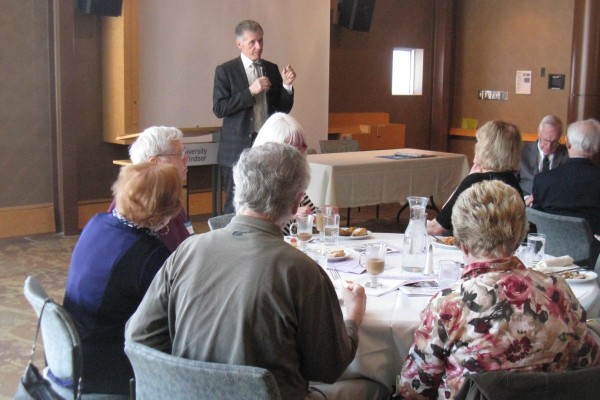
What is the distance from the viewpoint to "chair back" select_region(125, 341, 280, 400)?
65.1 inches

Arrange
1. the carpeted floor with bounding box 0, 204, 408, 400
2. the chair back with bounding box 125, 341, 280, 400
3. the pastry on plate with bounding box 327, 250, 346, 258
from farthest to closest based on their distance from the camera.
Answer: the carpeted floor with bounding box 0, 204, 408, 400, the pastry on plate with bounding box 327, 250, 346, 258, the chair back with bounding box 125, 341, 280, 400

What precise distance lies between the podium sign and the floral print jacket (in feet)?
16.7

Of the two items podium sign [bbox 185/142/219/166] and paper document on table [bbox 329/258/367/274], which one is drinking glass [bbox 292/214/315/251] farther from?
podium sign [bbox 185/142/219/166]

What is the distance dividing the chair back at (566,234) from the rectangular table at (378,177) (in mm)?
2303

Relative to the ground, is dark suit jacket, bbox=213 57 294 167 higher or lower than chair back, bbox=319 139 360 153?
higher

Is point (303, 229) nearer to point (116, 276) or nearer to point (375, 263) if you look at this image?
point (375, 263)

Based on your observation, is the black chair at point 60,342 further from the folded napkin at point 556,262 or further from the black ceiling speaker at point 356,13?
the black ceiling speaker at point 356,13

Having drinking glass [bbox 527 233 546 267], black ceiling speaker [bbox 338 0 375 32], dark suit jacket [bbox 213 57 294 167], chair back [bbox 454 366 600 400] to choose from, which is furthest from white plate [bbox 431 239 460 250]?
black ceiling speaker [bbox 338 0 375 32]

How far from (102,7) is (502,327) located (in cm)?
569

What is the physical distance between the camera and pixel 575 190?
13.6 ft

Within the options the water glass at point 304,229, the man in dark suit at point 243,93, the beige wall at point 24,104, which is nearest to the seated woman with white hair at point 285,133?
the water glass at point 304,229

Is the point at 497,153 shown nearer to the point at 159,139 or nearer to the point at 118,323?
the point at 159,139

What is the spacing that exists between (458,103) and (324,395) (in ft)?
29.3

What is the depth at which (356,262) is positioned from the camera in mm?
2984
